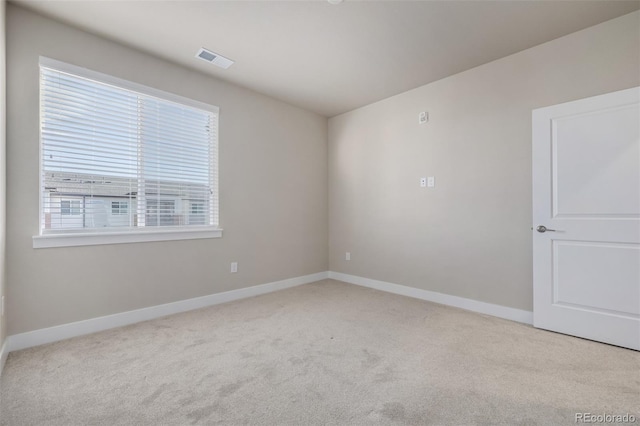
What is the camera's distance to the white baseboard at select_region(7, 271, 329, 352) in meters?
2.22

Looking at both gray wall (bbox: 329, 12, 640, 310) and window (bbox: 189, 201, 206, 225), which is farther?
window (bbox: 189, 201, 206, 225)

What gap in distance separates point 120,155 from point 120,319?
1.51 m

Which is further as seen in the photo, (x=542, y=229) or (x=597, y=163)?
(x=542, y=229)

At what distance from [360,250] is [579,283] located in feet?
7.92

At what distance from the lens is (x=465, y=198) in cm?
318

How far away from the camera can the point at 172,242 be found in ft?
9.85

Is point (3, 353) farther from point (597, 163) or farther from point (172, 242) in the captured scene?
point (597, 163)

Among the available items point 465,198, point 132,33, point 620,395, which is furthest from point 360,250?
point 132,33

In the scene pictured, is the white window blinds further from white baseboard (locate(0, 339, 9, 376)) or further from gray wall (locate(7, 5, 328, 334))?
white baseboard (locate(0, 339, 9, 376))

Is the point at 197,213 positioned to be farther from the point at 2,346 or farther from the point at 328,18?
the point at 328,18

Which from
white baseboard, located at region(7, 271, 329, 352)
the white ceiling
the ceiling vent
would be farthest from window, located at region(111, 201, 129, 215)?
the ceiling vent

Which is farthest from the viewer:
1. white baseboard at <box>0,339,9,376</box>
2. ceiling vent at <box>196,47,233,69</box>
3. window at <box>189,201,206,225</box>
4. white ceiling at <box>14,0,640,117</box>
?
window at <box>189,201,206,225</box>

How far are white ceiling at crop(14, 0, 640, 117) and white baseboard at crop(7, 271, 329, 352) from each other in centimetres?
249

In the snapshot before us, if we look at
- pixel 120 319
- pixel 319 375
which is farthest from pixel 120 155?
pixel 319 375
